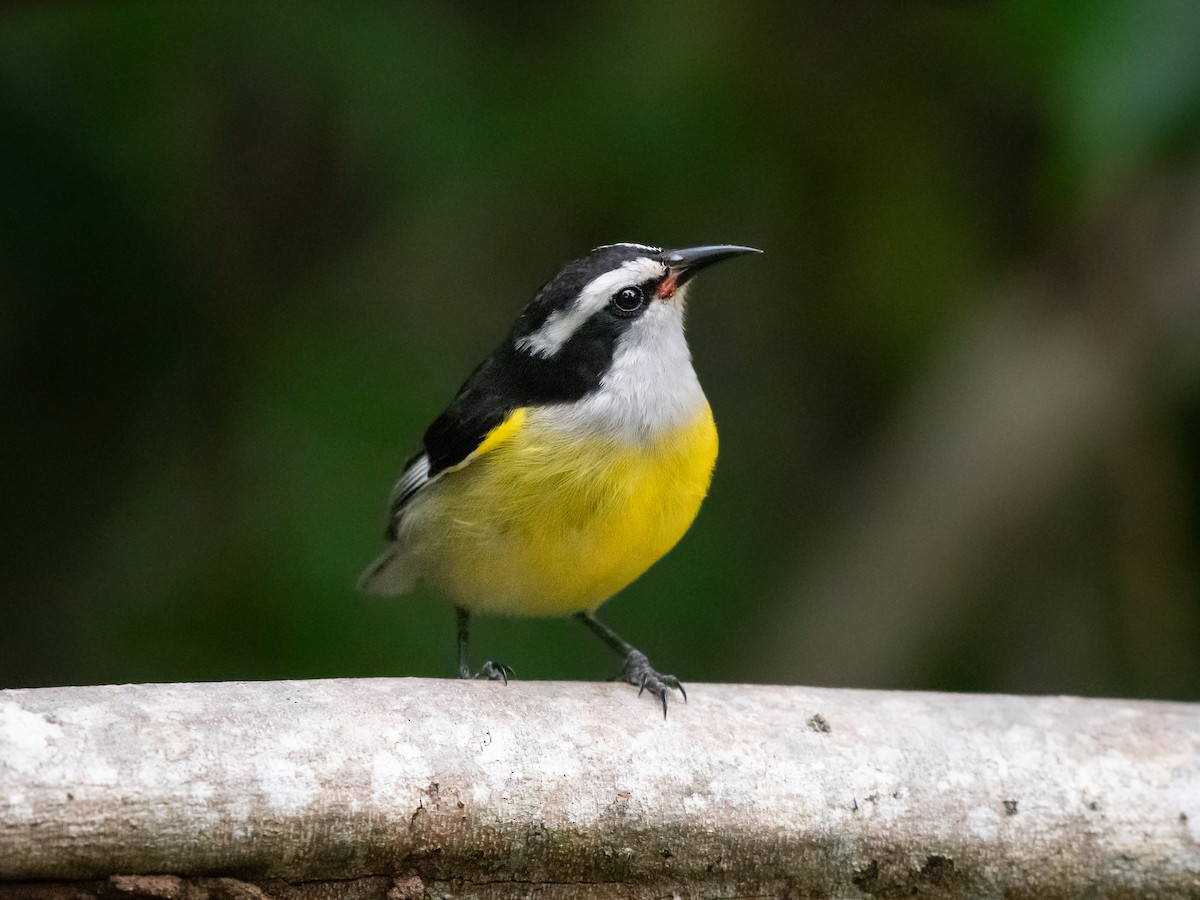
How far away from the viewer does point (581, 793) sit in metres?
3.43

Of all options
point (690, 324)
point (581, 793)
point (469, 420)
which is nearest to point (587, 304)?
point (469, 420)

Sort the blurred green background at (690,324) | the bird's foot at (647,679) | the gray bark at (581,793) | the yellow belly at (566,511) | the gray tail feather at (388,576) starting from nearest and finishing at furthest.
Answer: the gray bark at (581,793) < the bird's foot at (647,679) < the yellow belly at (566,511) < the gray tail feather at (388,576) < the blurred green background at (690,324)

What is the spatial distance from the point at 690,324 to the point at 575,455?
136 inches

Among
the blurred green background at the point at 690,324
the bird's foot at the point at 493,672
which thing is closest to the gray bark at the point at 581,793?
the bird's foot at the point at 493,672

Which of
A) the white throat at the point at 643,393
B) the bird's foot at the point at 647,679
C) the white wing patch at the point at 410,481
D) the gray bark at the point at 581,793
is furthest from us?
the white wing patch at the point at 410,481

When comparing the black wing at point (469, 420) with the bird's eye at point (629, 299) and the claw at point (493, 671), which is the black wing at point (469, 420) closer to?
the bird's eye at point (629, 299)

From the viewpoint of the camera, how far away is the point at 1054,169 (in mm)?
4973

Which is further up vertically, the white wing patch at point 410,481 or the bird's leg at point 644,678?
the white wing patch at point 410,481

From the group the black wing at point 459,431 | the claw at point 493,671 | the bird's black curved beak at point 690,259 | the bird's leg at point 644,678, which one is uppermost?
the bird's black curved beak at point 690,259

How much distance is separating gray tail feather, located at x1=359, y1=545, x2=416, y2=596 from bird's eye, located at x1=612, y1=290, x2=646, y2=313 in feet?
3.93

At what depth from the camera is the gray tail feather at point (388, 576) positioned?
4.96m

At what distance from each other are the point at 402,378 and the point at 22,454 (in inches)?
65.2

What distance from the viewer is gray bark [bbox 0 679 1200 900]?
2.98 metres

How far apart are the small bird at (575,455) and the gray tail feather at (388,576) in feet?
0.52
